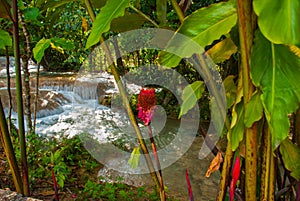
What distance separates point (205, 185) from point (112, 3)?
2366mm

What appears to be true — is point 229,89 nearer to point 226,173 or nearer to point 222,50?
point 222,50

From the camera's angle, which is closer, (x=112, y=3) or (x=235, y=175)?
(x=235, y=175)

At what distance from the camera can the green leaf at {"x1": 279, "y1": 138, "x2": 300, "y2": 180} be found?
0.87 metres

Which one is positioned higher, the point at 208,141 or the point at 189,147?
the point at 208,141

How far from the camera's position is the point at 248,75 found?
0.71 meters

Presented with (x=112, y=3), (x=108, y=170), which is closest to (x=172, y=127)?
(x=108, y=170)

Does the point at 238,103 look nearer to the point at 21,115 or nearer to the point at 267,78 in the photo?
the point at 267,78

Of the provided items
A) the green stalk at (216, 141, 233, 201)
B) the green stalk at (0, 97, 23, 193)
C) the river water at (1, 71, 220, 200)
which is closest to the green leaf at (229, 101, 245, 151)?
the green stalk at (216, 141, 233, 201)

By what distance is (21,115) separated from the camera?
1118mm

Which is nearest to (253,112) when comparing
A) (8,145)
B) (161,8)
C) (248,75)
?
(248,75)

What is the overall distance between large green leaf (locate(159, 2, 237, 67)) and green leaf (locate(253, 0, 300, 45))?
199 mm

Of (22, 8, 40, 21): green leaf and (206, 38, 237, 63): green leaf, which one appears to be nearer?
(206, 38, 237, 63): green leaf

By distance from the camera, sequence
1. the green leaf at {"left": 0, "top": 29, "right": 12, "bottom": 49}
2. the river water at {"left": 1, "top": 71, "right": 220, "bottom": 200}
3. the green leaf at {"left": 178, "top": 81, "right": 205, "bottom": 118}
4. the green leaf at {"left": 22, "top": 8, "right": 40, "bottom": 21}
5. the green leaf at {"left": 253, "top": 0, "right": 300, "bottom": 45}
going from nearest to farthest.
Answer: the green leaf at {"left": 253, "top": 0, "right": 300, "bottom": 45} < the green leaf at {"left": 178, "top": 81, "right": 205, "bottom": 118} < the green leaf at {"left": 0, "top": 29, "right": 12, "bottom": 49} < the green leaf at {"left": 22, "top": 8, "right": 40, "bottom": 21} < the river water at {"left": 1, "top": 71, "right": 220, "bottom": 200}

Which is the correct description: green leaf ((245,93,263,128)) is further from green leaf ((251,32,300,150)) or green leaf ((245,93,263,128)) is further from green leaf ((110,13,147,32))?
green leaf ((110,13,147,32))
